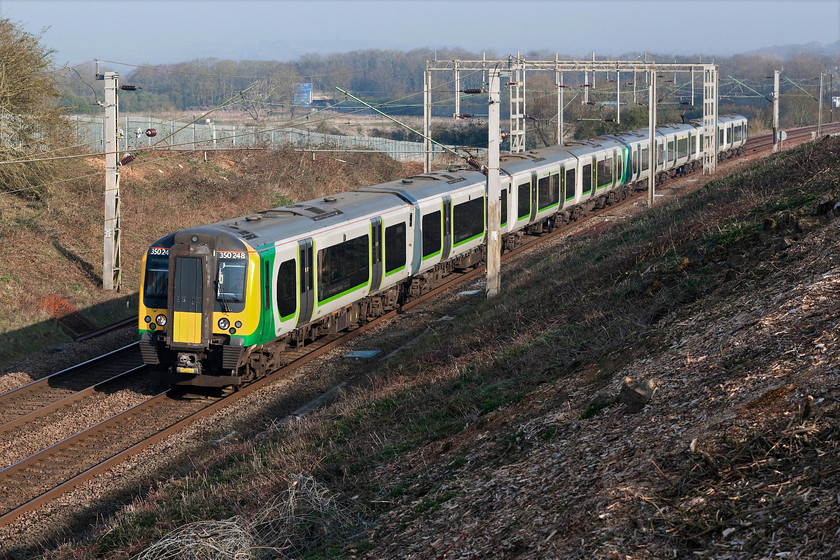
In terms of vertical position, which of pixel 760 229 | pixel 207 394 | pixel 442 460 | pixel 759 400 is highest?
pixel 760 229

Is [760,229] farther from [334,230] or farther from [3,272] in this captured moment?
[3,272]

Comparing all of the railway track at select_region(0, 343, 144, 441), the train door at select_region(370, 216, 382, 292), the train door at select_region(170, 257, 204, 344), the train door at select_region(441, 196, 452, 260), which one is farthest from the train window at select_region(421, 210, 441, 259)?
the train door at select_region(170, 257, 204, 344)

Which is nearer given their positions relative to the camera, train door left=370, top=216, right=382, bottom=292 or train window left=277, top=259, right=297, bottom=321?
train window left=277, top=259, right=297, bottom=321

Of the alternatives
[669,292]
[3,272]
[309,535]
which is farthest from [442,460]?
[3,272]

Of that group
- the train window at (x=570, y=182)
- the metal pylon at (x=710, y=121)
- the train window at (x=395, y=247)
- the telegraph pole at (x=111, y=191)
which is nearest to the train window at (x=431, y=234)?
the train window at (x=395, y=247)

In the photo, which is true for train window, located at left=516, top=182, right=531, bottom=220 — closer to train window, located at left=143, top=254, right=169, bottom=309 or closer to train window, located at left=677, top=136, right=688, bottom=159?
train window, located at left=143, top=254, right=169, bottom=309

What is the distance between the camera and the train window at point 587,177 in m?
35.2

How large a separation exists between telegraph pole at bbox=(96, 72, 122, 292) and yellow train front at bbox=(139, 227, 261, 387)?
892 cm

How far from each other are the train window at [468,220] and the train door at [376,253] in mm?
4584

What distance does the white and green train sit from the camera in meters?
15.8

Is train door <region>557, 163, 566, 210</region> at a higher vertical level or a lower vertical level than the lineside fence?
lower

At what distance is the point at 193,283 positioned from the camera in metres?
15.7

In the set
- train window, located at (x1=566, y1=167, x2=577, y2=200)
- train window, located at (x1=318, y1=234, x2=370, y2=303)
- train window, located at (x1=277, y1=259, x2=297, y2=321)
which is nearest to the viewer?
train window, located at (x1=277, y1=259, x2=297, y2=321)

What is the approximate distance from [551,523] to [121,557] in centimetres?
508
